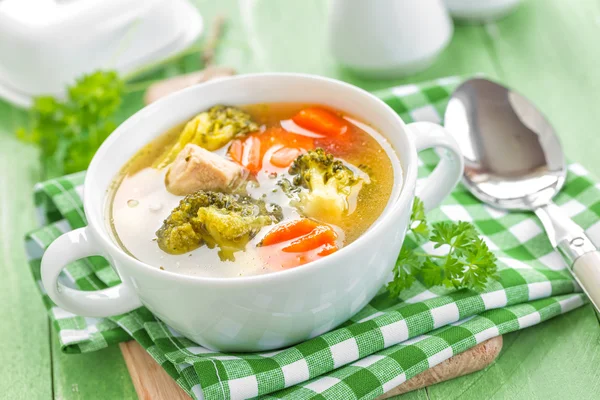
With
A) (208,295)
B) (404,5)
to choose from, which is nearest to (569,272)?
(208,295)

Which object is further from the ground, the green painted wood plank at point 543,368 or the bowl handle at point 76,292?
the bowl handle at point 76,292

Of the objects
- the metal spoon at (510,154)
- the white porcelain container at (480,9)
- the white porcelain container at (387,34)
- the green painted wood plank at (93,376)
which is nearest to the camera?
the green painted wood plank at (93,376)

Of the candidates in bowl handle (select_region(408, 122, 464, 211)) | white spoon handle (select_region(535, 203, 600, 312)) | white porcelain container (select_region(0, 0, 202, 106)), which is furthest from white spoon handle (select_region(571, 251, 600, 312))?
white porcelain container (select_region(0, 0, 202, 106))

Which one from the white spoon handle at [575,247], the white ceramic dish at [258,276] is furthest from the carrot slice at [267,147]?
the white spoon handle at [575,247]

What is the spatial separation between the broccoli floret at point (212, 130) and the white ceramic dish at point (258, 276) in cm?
8

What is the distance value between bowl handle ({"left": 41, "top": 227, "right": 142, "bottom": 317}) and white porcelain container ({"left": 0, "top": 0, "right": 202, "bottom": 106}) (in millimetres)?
1542

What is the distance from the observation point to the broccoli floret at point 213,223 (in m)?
1.75

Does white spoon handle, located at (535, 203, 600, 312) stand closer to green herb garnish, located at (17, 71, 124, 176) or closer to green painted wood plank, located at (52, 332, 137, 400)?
green painted wood plank, located at (52, 332, 137, 400)

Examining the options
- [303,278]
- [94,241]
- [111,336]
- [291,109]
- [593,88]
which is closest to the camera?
[303,278]

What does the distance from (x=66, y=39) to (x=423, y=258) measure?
188 centimetres

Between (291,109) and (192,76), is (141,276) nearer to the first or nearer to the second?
(291,109)

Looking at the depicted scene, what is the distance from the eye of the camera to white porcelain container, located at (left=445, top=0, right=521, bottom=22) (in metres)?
3.29

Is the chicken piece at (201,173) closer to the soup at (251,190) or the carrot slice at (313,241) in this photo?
the soup at (251,190)

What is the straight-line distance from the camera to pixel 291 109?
220 cm
